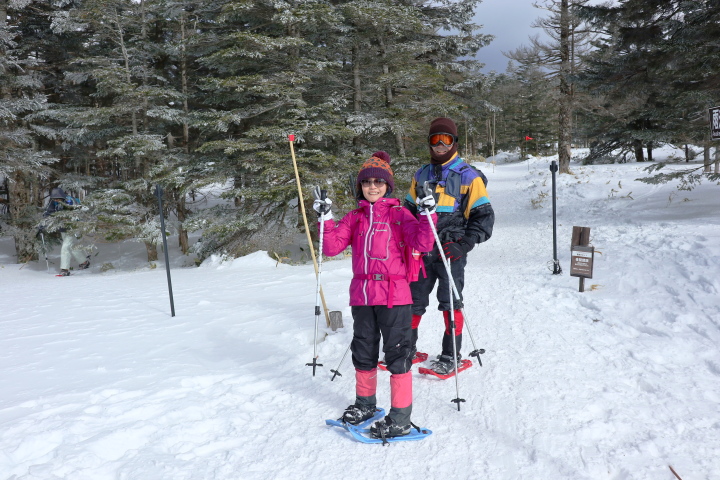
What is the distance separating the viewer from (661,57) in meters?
7.85

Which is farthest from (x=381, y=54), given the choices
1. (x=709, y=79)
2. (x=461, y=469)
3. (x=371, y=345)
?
(x=461, y=469)

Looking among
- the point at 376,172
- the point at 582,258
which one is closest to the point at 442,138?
the point at 376,172

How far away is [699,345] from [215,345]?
4970 millimetres

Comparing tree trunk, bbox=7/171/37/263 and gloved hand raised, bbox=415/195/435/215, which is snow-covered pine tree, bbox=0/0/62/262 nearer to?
tree trunk, bbox=7/171/37/263

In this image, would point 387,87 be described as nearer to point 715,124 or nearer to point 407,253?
point 715,124

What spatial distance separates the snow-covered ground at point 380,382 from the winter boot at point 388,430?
8 centimetres

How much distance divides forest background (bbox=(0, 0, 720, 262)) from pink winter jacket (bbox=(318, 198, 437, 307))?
5.73m

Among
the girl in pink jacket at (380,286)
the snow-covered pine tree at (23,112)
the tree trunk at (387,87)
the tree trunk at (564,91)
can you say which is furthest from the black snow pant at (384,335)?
the tree trunk at (564,91)

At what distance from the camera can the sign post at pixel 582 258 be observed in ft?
17.6

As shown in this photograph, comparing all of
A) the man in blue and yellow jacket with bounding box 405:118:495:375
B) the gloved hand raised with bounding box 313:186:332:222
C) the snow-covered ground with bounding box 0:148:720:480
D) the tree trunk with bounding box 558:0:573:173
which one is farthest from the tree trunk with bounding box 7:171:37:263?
the tree trunk with bounding box 558:0:573:173

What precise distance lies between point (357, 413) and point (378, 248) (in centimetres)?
126

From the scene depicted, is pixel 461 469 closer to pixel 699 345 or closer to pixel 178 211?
pixel 699 345

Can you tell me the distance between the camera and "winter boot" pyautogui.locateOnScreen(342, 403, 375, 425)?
120 inches

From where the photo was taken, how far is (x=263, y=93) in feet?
28.0
